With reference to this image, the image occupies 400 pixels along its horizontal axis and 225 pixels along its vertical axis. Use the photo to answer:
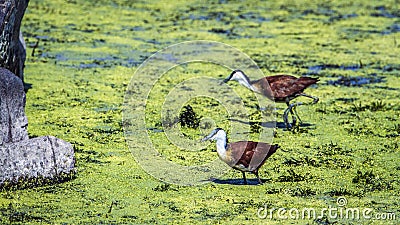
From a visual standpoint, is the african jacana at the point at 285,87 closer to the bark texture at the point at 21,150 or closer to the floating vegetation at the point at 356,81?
the floating vegetation at the point at 356,81

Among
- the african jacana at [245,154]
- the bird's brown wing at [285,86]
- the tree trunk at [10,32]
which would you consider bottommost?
the african jacana at [245,154]

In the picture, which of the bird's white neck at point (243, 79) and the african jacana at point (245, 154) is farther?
the bird's white neck at point (243, 79)

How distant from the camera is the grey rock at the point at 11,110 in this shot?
5.29 metres

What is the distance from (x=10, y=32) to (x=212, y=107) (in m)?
2.12

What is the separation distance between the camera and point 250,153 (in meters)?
5.16

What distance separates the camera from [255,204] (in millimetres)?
4887

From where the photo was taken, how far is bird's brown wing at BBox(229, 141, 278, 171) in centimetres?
513

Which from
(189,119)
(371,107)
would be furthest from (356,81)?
(189,119)

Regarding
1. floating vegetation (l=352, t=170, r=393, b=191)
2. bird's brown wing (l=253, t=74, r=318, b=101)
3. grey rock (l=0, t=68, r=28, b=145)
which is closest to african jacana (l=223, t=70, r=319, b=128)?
bird's brown wing (l=253, t=74, r=318, b=101)

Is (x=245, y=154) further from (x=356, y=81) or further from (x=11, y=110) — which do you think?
(x=356, y=81)

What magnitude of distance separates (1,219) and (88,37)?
6.03 m

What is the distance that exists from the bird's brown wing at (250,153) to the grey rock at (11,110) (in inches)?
59.4

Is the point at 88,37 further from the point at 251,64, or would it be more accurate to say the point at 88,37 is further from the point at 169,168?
the point at 169,168

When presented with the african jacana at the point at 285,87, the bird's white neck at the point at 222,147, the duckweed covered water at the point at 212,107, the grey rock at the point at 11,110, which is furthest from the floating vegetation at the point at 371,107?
the grey rock at the point at 11,110
